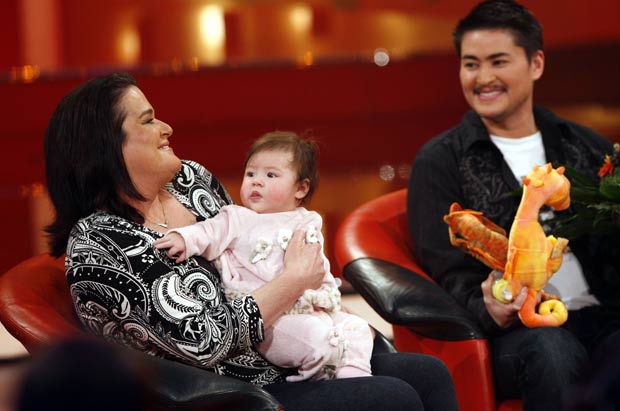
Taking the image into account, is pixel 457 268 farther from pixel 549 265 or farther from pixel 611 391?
pixel 611 391

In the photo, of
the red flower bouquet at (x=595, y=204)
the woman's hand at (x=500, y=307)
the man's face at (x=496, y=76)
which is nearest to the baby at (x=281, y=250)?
the woman's hand at (x=500, y=307)

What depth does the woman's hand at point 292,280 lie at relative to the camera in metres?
2.40

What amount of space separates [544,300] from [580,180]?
0.41 meters

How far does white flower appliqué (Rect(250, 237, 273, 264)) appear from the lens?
2.53m

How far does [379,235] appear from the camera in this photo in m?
3.34

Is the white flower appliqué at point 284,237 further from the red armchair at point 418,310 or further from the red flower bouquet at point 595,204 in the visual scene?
the red flower bouquet at point 595,204

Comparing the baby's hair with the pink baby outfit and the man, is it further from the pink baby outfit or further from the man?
the man

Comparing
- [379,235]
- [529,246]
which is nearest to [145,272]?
[529,246]

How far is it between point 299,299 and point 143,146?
538mm

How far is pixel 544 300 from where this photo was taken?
2.91 m

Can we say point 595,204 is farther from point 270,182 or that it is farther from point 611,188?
point 270,182

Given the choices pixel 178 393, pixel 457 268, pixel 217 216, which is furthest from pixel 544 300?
pixel 178 393

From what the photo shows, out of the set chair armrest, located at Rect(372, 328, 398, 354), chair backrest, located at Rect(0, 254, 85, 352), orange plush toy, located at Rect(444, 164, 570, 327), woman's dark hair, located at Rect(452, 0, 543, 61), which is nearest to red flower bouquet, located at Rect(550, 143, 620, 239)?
orange plush toy, located at Rect(444, 164, 570, 327)

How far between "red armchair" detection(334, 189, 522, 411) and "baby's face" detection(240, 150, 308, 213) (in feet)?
1.84
